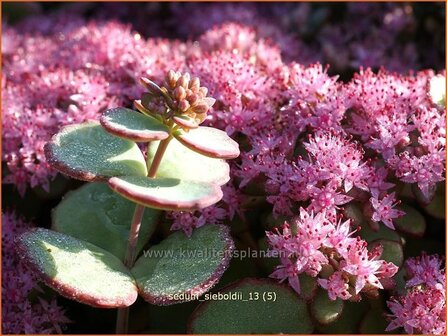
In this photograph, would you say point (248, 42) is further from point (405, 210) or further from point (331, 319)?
point (331, 319)

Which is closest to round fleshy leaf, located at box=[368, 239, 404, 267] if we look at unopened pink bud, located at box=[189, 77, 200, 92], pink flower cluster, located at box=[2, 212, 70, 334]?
unopened pink bud, located at box=[189, 77, 200, 92]

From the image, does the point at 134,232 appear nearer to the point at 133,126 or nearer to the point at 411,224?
the point at 133,126

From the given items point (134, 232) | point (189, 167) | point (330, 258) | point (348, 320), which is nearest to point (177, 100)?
point (189, 167)

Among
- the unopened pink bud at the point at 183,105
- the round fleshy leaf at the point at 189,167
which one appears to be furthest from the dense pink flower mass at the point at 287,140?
the round fleshy leaf at the point at 189,167

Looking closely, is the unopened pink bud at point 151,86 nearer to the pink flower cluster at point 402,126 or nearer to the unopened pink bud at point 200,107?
the unopened pink bud at point 200,107

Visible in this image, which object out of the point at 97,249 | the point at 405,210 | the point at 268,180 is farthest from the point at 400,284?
the point at 97,249

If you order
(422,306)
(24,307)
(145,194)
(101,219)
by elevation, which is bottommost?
(24,307)

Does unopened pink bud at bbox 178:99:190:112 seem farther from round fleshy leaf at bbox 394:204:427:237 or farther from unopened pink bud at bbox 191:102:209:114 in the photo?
round fleshy leaf at bbox 394:204:427:237
